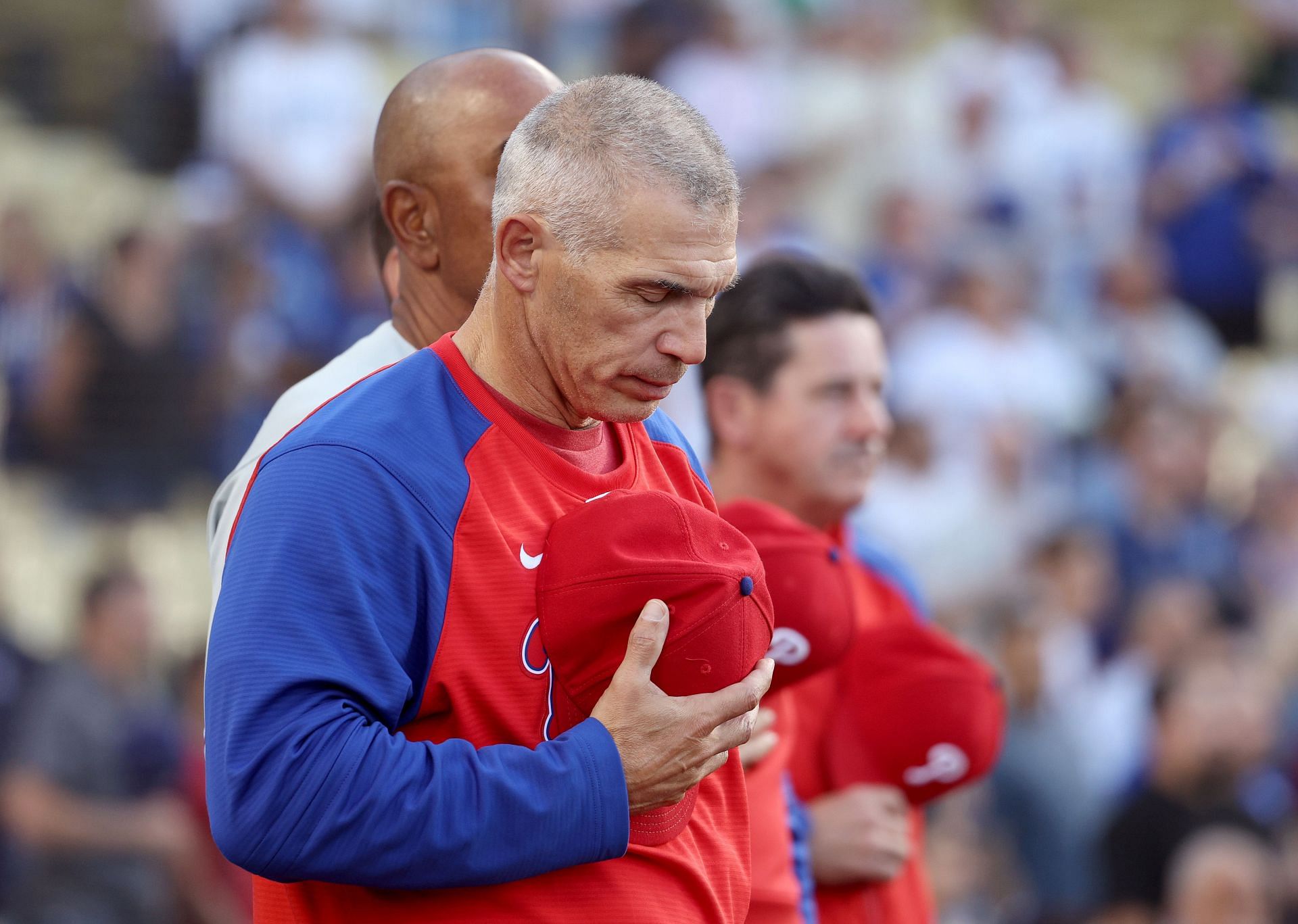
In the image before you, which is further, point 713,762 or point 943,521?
point 943,521

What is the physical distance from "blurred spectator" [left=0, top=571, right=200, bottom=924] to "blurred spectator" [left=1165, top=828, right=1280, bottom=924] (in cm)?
336

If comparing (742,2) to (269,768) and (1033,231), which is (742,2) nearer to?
(1033,231)

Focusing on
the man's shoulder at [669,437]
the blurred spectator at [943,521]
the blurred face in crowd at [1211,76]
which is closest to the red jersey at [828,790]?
the man's shoulder at [669,437]

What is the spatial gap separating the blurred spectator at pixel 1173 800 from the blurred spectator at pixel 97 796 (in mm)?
3201

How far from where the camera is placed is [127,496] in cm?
858

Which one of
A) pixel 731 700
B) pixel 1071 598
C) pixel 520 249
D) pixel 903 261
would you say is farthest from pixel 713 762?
pixel 903 261

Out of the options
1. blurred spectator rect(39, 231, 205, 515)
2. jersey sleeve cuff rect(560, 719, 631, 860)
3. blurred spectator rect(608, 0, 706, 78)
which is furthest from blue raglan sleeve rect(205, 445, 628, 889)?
blurred spectator rect(608, 0, 706, 78)

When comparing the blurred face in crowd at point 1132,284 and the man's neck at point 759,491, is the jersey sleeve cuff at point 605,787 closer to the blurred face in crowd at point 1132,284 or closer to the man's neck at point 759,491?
the man's neck at point 759,491

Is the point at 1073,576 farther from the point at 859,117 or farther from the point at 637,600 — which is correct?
the point at 637,600

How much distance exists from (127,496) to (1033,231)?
546cm

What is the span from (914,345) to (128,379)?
3976mm

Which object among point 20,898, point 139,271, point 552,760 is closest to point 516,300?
point 552,760

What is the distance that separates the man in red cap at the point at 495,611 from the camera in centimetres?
172

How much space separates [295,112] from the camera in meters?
9.44
